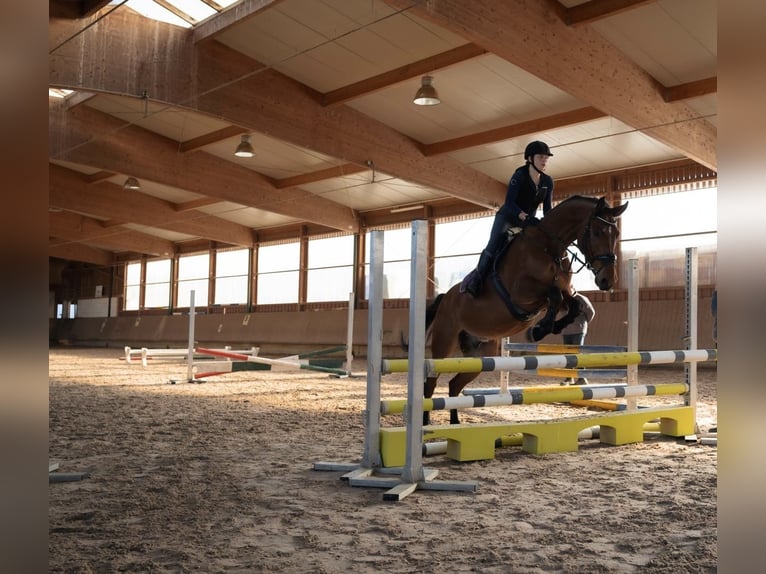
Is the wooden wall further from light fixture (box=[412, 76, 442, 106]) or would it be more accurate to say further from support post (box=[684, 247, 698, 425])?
light fixture (box=[412, 76, 442, 106])

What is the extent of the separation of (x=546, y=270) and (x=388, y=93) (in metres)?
6.77

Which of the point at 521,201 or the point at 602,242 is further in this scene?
the point at 521,201

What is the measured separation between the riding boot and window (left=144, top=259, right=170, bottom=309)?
68.2 feet

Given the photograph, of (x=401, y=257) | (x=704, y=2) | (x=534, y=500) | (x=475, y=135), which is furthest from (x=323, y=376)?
(x=534, y=500)

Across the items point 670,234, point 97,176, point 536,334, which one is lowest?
point 536,334

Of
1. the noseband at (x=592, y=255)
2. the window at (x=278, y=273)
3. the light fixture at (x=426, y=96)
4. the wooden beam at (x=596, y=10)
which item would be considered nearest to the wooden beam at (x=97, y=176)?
the window at (x=278, y=273)

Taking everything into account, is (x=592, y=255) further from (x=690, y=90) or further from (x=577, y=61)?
(x=690, y=90)

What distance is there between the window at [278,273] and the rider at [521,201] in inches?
587

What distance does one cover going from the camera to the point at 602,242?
3.81 meters

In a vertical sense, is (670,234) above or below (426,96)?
below

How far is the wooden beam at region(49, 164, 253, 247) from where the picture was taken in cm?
1510

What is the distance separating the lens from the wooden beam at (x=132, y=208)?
49.5 feet

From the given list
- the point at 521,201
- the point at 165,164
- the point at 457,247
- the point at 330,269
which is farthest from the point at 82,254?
the point at 521,201

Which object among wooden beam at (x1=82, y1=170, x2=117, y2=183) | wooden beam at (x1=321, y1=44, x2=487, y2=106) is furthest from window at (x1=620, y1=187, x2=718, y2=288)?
wooden beam at (x1=82, y1=170, x2=117, y2=183)
